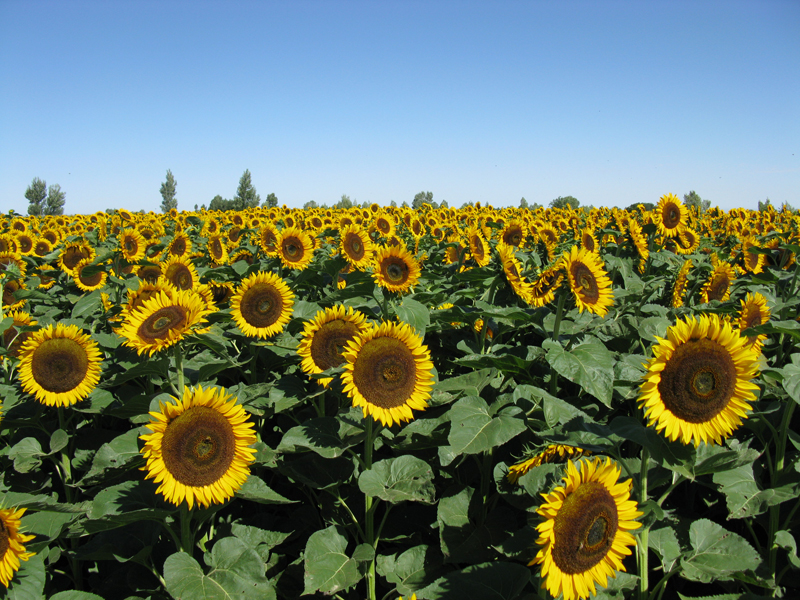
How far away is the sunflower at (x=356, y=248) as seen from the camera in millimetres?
5434

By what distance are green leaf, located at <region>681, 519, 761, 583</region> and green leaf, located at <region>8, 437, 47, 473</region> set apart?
13.8ft

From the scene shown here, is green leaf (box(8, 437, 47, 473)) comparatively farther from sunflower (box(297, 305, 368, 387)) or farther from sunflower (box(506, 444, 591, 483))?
sunflower (box(506, 444, 591, 483))

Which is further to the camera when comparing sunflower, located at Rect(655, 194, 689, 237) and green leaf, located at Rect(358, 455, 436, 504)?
sunflower, located at Rect(655, 194, 689, 237)

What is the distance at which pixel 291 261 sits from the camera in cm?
574

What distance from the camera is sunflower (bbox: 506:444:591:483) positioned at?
2.41 m

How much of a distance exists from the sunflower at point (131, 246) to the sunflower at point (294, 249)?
9.41 ft

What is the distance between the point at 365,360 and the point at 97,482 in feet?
6.30

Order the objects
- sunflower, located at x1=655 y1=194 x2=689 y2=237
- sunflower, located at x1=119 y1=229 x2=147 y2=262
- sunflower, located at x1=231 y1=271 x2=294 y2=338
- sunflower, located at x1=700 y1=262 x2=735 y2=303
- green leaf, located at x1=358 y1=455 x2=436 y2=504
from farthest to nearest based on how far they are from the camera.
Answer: sunflower, located at x1=119 y1=229 x2=147 y2=262, sunflower, located at x1=655 y1=194 x2=689 y2=237, sunflower, located at x1=700 y1=262 x2=735 y2=303, sunflower, located at x1=231 y1=271 x2=294 y2=338, green leaf, located at x1=358 y1=455 x2=436 y2=504

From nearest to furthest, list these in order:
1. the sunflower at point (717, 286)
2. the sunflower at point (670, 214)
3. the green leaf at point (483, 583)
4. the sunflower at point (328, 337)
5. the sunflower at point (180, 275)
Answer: the green leaf at point (483, 583) → the sunflower at point (328, 337) → the sunflower at point (717, 286) → the sunflower at point (180, 275) → the sunflower at point (670, 214)

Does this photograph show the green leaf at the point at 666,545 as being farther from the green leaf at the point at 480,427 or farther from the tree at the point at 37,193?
the tree at the point at 37,193

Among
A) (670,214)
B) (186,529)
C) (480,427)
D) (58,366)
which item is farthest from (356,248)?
(670,214)

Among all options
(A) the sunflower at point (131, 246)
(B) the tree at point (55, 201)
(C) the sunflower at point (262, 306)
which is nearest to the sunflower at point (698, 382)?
(C) the sunflower at point (262, 306)

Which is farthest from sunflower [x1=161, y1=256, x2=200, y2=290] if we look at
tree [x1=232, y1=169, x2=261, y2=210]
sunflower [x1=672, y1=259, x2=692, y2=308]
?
tree [x1=232, y1=169, x2=261, y2=210]

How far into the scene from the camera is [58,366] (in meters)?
3.64
